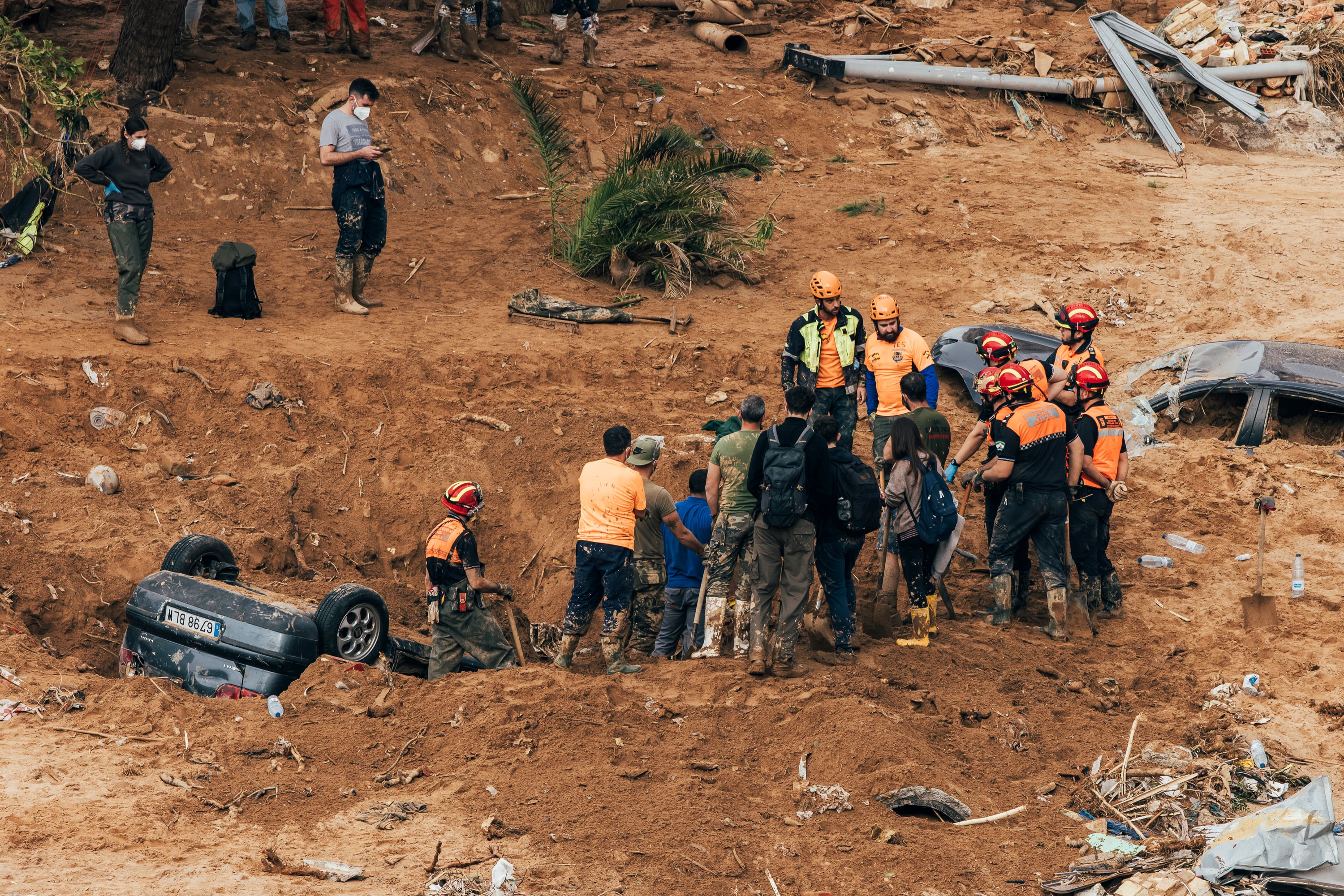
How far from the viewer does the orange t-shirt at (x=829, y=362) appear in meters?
9.75

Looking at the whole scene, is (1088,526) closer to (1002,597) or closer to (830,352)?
(1002,597)

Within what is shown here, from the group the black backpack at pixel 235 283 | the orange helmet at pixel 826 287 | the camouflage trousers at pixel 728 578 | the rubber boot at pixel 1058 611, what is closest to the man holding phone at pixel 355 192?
the black backpack at pixel 235 283

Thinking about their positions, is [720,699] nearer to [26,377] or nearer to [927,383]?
[927,383]

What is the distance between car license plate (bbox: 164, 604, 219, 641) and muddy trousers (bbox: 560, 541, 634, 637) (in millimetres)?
2235

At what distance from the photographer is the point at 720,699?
24.3 feet

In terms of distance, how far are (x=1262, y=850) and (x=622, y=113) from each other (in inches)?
568

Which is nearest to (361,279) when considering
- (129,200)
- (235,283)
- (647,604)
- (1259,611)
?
(235,283)

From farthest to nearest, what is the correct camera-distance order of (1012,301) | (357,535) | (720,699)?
1. (1012,301)
2. (357,535)
3. (720,699)

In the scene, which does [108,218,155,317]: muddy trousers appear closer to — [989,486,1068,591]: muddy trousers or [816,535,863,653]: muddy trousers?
[816,535,863,653]: muddy trousers

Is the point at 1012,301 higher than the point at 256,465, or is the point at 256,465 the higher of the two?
the point at 1012,301

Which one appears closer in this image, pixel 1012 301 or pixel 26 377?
pixel 26 377

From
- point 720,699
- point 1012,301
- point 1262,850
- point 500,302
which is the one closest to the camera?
point 1262,850

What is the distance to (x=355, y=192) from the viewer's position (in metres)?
11.5

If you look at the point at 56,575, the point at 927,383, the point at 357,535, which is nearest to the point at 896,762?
the point at 927,383
